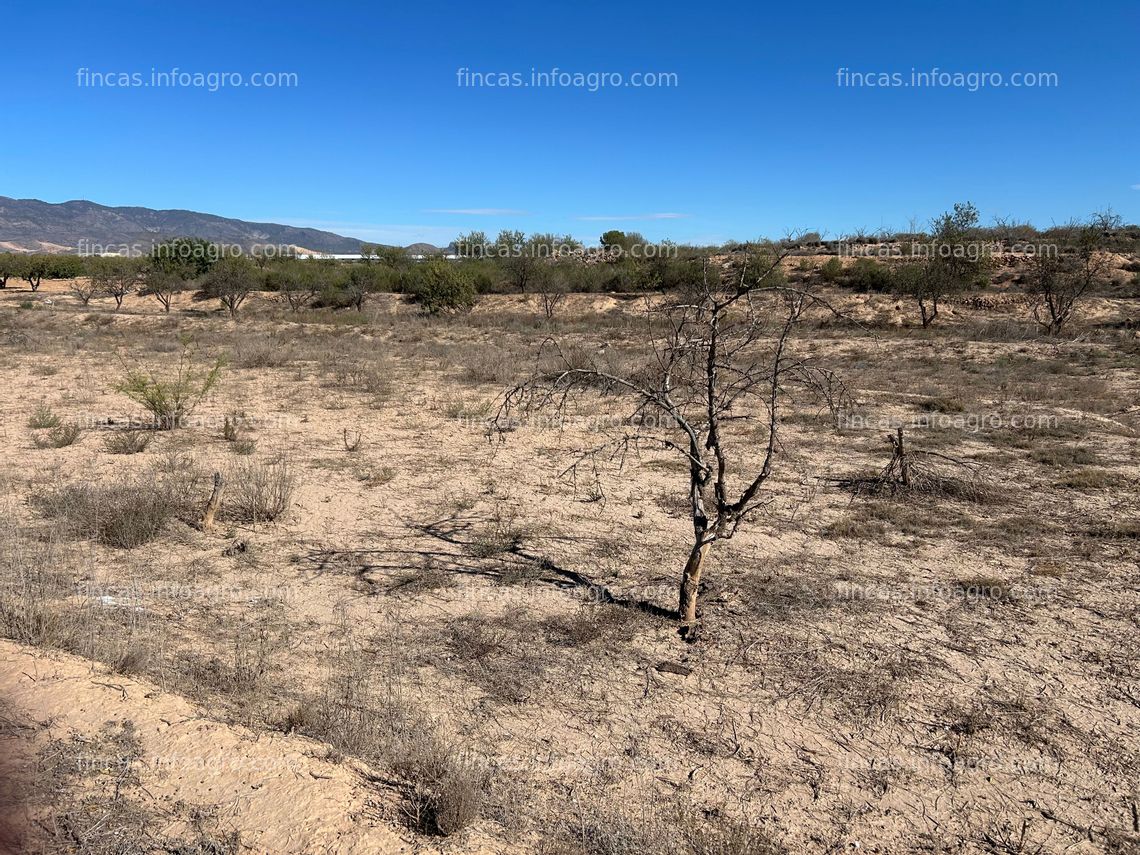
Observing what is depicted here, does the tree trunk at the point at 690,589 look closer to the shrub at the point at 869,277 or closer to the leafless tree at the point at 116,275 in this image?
the shrub at the point at 869,277

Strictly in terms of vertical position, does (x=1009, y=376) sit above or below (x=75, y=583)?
above

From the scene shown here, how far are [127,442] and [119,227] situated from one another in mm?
180891

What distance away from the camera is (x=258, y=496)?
24.4 ft

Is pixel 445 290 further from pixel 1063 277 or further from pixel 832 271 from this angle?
pixel 1063 277

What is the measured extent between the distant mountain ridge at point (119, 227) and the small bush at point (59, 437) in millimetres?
136436

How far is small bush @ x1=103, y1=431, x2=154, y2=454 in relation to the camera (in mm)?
9961

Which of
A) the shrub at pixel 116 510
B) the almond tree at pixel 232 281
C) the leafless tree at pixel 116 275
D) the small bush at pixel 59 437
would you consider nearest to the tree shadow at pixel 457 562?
the shrub at pixel 116 510

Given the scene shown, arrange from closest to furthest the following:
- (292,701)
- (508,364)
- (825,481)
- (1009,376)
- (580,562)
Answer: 1. (292,701)
2. (580,562)
3. (825,481)
4. (1009,376)
5. (508,364)

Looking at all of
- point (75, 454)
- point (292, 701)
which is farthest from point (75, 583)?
point (75, 454)

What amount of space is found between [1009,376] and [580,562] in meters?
14.7

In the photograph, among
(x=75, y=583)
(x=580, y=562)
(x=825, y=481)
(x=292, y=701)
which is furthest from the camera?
(x=825, y=481)

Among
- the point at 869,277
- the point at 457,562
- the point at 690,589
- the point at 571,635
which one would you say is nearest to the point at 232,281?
the point at 869,277

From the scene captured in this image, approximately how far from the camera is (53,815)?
307 cm

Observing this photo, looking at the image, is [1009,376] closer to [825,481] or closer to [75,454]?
[825,481]
